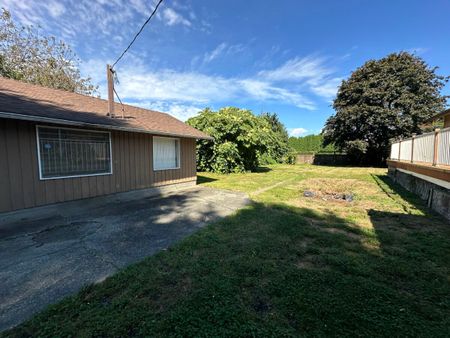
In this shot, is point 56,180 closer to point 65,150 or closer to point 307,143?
point 65,150

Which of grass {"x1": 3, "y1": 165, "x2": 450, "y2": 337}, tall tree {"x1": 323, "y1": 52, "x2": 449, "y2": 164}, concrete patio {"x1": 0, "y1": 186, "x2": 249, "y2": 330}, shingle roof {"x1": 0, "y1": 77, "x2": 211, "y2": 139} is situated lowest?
grass {"x1": 3, "y1": 165, "x2": 450, "y2": 337}

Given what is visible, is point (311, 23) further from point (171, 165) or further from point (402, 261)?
point (402, 261)

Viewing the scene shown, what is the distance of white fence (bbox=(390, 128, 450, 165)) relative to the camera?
16.0ft

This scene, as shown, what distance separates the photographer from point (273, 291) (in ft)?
7.61

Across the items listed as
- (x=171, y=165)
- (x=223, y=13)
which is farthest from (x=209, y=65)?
(x=171, y=165)

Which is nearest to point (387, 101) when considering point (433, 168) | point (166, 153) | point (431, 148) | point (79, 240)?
point (431, 148)

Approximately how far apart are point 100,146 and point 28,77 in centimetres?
1630

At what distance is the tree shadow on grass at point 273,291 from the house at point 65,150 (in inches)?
154

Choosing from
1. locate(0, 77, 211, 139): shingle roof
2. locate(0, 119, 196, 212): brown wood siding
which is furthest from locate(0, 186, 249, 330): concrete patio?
locate(0, 77, 211, 139): shingle roof

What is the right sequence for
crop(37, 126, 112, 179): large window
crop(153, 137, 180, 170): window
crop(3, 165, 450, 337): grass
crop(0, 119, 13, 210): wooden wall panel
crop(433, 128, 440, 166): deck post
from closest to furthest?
crop(3, 165, 450, 337): grass, crop(0, 119, 13, 210): wooden wall panel, crop(37, 126, 112, 179): large window, crop(433, 128, 440, 166): deck post, crop(153, 137, 180, 170): window

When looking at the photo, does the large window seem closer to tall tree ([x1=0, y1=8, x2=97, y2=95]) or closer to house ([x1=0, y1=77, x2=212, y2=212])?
house ([x1=0, y1=77, x2=212, y2=212])

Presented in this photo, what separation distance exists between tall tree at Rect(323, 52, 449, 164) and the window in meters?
16.2

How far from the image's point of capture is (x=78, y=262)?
115 inches

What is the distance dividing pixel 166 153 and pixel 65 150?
11.2 feet
